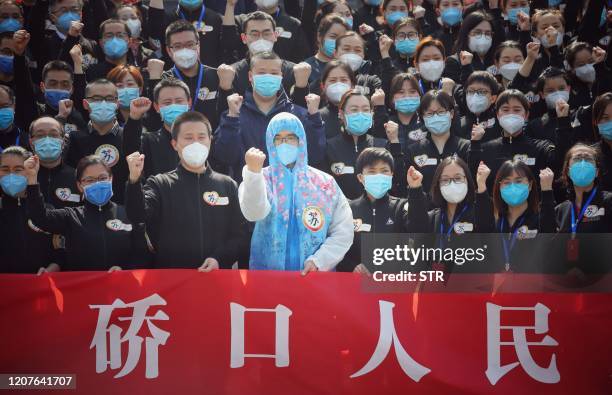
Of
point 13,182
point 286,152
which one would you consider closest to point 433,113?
point 286,152

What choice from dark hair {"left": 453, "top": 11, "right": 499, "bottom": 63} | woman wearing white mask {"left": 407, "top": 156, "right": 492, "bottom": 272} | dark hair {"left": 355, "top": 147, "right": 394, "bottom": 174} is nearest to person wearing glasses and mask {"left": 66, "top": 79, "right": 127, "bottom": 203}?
dark hair {"left": 355, "top": 147, "right": 394, "bottom": 174}

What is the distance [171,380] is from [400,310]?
1.38 m

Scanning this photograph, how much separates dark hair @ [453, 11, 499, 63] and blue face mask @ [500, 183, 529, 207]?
160 cm

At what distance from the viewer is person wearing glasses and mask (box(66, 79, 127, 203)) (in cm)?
510

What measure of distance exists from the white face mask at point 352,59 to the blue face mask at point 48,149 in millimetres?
2065

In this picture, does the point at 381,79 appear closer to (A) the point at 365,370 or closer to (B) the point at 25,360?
(A) the point at 365,370

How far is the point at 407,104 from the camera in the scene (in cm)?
552

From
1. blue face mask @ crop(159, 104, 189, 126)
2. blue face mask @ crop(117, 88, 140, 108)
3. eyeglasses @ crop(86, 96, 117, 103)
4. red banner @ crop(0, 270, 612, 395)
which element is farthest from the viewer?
blue face mask @ crop(117, 88, 140, 108)

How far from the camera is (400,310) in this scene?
183 inches

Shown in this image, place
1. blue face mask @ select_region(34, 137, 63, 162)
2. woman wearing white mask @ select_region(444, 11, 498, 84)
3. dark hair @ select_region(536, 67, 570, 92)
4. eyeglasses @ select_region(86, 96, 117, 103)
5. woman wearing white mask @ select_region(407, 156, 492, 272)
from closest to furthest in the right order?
woman wearing white mask @ select_region(407, 156, 492, 272) < blue face mask @ select_region(34, 137, 63, 162) < eyeglasses @ select_region(86, 96, 117, 103) < dark hair @ select_region(536, 67, 570, 92) < woman wearing white mask @ select_region(444, 11, 498, 84)

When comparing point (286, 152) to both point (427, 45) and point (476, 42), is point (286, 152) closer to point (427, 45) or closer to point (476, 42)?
point (427, 45)

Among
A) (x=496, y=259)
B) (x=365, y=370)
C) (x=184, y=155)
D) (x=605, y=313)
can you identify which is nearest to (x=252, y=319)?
(x=365, y=370)

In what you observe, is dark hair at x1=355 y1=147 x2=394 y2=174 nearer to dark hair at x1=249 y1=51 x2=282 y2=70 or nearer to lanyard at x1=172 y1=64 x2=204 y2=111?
dark hair at x1=249 y1=51 x2=282 y2=70

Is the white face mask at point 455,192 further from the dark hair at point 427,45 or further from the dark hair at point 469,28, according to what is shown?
the dark hair at point 469,28
